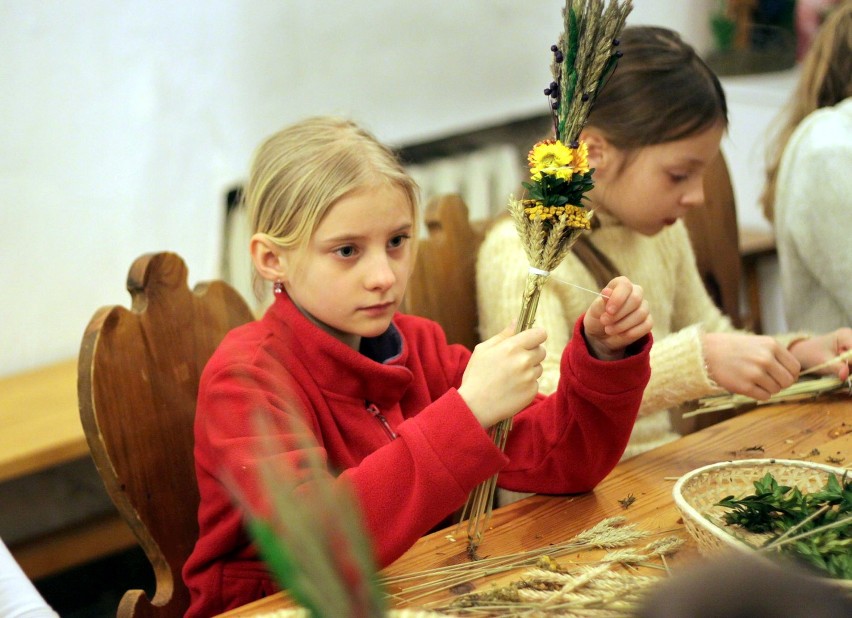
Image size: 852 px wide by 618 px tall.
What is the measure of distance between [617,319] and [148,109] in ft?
5.91

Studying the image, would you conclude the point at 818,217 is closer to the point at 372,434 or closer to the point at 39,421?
the point at 372,434

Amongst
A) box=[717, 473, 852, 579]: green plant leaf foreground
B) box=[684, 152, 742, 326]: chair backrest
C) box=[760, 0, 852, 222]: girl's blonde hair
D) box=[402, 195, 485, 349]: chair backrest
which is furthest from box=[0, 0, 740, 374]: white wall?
box=[717, 473, 852, 579]: green plant leaf foreground

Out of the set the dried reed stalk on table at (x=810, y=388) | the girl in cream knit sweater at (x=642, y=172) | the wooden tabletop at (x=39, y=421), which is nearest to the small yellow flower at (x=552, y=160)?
the girl in cream knit sweater at (x=642, y=172)

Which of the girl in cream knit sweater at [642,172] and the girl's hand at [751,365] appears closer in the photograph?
the girl's hand at [751,365]

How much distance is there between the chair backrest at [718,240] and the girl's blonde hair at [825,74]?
12 cm

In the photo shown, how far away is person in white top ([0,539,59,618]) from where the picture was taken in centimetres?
119

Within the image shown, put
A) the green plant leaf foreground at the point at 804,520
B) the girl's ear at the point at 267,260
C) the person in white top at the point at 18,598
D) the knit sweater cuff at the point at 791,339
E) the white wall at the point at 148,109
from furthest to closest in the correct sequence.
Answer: the white wall at the point at 148,109 → the knit sweater cuff at the point at 791,339 → the girl's ear at the point at 267,260 → the person in white top at the point at 18,598 → the green plant leaf foreground at the point at 804,520

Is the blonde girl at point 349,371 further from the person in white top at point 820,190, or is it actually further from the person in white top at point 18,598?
the person in white top at point 820,190

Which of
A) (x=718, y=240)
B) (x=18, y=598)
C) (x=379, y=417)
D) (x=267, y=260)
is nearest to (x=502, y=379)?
(x=379, y=417)

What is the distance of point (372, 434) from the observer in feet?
4.33

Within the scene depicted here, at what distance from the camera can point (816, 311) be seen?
6.65 ft

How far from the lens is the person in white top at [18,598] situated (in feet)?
3.89

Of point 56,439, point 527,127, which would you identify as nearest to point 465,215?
point 56,439

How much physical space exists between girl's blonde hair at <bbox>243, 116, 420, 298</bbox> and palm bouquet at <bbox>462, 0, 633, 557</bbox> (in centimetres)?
25
